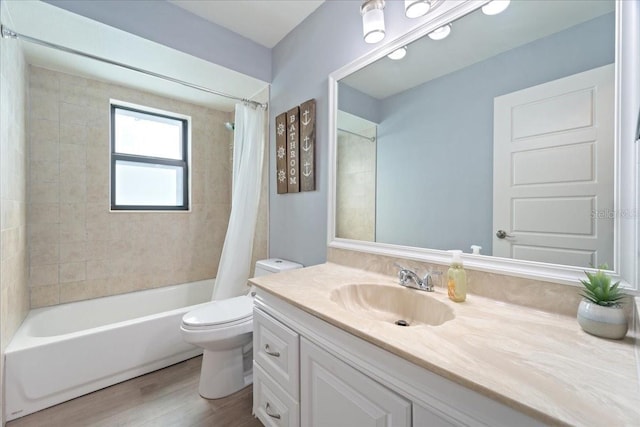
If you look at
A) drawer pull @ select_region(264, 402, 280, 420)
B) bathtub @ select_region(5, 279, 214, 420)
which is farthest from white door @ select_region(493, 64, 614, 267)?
bathtub @ select_region(5, 279, 214, 420)

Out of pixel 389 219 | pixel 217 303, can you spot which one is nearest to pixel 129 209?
pixel 217 303

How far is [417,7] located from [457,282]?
1193 mm

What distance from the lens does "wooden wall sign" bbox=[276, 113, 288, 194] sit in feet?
6.64

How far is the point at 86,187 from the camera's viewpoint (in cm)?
212

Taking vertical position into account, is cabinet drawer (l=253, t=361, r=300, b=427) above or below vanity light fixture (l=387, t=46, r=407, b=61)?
below

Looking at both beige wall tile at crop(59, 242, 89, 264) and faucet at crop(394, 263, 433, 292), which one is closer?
faucet at crop(394, 263, 433, 292)

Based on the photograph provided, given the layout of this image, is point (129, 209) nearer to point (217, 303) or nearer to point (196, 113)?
point (196, 113)

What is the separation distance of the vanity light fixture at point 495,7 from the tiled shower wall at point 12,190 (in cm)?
234

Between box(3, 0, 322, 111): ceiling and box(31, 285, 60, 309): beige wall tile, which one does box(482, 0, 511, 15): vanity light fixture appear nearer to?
box(3, 0, 322, 111): ceiling

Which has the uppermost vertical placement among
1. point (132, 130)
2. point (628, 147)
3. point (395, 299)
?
point (132, 130)

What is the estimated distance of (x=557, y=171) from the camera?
0.84 meters

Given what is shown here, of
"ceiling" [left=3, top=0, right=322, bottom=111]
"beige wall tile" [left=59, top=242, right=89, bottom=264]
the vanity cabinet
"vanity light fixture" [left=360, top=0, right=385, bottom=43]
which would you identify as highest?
"ceiling" [left=3, top=0, right=322, bottom=111]

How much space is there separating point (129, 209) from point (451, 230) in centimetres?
271

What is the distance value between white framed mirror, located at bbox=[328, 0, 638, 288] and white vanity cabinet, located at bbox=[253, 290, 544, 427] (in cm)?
58
